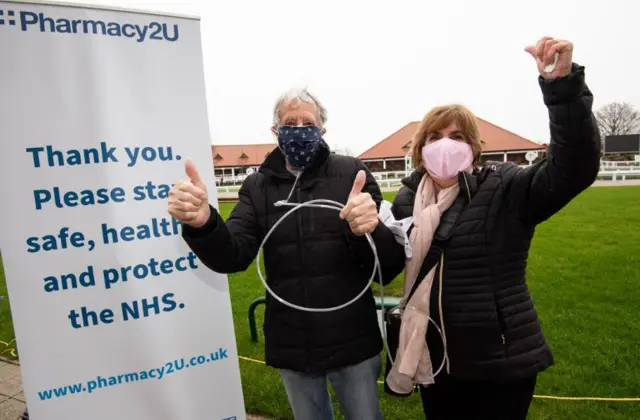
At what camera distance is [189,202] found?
165 centimetres

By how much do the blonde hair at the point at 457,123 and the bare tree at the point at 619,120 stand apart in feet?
217

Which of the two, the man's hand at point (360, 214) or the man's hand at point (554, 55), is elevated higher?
the man's hand at point (554, 55)

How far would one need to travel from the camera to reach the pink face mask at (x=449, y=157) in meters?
1.86

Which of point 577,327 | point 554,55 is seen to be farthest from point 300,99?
point 577,327

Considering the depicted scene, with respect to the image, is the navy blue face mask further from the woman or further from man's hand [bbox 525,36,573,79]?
man's hand [bbox 525,36,573,79]

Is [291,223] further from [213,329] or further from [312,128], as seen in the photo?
[213,329]

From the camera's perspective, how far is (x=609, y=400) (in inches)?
123

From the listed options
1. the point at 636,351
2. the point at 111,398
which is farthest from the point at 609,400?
the point at 111,398

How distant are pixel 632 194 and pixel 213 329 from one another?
62.5ft

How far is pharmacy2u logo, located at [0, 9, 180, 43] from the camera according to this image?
6.31ft

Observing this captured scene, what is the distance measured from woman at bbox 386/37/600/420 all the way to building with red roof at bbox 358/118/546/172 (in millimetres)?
39936

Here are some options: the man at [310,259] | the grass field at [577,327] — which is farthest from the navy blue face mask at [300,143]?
the grass field at [577,327]

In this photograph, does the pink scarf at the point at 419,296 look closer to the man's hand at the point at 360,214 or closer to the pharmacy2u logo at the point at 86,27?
the man's hand at the point at 360,214

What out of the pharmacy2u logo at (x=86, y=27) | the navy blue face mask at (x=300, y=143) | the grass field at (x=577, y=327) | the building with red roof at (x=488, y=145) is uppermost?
the building with red roof at (x=488, y=145)
